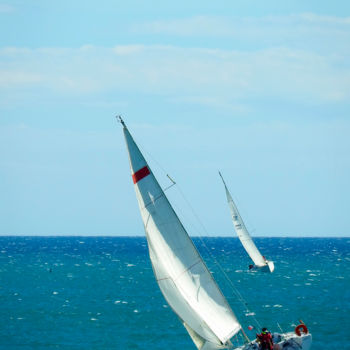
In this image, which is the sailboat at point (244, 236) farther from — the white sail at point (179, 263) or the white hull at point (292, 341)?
the white sail at point (179, 263)

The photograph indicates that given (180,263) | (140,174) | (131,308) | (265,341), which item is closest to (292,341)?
(265,341)

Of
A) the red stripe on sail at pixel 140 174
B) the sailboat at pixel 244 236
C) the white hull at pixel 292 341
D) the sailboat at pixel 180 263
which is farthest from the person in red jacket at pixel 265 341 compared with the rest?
the sailboat at pixel 244 236

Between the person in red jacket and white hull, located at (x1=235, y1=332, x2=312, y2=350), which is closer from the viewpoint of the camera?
the person in red jacket

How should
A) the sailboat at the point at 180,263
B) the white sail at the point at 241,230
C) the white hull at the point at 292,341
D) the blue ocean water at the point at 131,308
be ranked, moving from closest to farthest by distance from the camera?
1. the sailboat at the point at 180,263
2. the white hull at the point at 292,341
3. the blue ocean water at the point at 131,308
4. the white sail at the point at 241,230

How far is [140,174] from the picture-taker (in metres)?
25.8

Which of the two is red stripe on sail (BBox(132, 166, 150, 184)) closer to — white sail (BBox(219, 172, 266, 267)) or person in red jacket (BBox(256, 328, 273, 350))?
person in red jacket (BBox(256, 328, 273, 350))

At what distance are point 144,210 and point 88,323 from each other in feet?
83.5

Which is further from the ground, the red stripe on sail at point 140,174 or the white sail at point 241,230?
the red stripe on sail at point 140,174

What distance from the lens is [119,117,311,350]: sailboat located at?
25.5m

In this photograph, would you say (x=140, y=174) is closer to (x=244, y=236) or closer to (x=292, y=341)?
(x=292, y=341)

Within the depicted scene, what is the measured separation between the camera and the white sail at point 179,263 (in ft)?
83.6

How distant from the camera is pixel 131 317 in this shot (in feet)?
168

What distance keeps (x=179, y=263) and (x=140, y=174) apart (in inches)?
153

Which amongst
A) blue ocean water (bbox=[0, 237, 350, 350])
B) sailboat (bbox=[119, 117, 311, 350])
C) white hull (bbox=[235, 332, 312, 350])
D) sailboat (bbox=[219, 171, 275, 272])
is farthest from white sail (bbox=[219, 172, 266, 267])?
sailboat (bbox=[119, 117, 311, 350])
